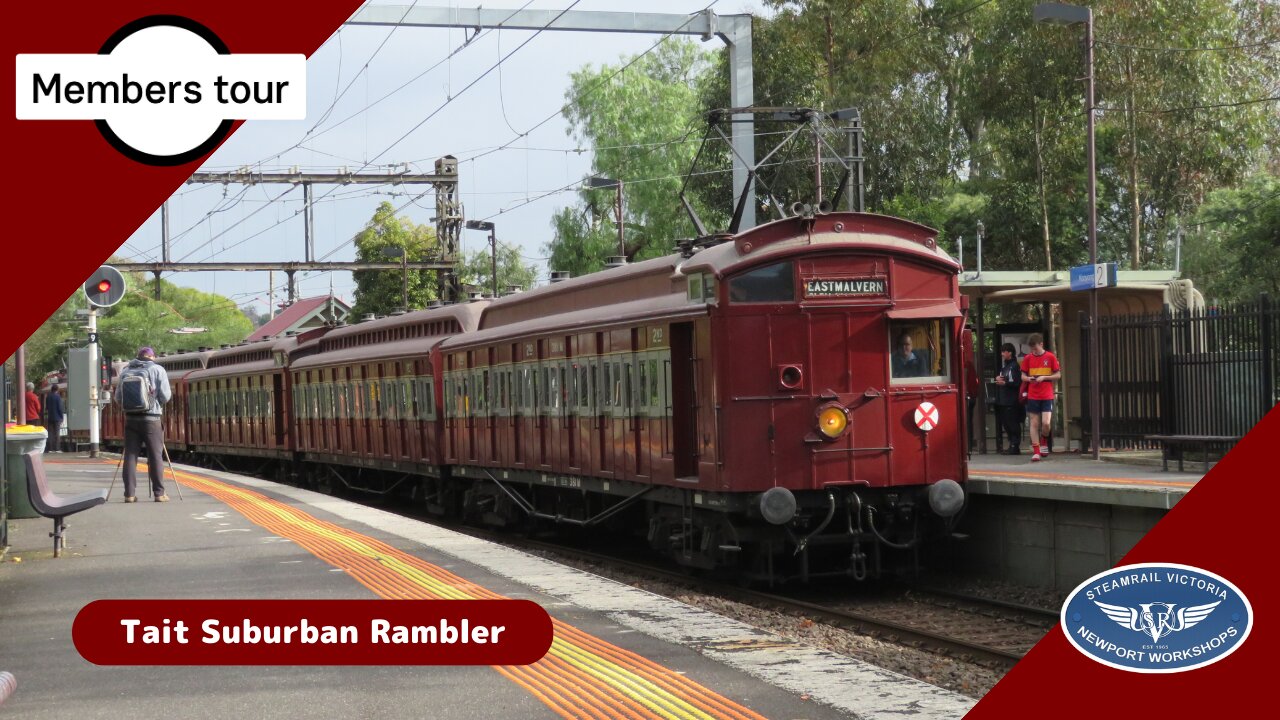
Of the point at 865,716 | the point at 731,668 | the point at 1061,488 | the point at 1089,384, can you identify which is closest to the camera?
the point at 865,716

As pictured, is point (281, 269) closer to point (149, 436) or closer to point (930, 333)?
point (149, 436)

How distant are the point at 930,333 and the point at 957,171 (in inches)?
1484

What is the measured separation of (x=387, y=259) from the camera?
6216cm

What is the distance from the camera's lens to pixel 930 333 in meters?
14.5

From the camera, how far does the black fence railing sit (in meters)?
15.6

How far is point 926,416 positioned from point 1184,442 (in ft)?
12.1

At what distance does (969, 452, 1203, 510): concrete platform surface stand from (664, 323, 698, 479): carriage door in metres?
2.93

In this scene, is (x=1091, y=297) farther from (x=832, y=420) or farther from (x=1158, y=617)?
(x=1158, y=617)

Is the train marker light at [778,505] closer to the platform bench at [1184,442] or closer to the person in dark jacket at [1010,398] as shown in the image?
the platform bench at [1184,442]

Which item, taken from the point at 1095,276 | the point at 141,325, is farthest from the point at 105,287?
the point at 141,325

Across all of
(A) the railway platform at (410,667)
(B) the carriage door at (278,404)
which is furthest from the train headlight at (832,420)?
(B) the carriage door at (278,404)

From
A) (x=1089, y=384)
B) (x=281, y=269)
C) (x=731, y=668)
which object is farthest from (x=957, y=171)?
(x=731, y=668)

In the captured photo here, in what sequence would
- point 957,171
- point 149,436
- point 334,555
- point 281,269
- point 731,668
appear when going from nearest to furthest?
point 731,668 < point 334,555 < point 149,436 < point 281,269 < point 957,171

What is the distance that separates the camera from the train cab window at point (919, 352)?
46.8ft
